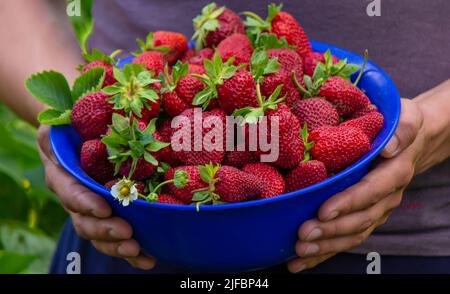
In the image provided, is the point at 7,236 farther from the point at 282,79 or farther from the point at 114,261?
the point at 282,79

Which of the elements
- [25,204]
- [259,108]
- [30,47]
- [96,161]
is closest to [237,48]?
[259,108]

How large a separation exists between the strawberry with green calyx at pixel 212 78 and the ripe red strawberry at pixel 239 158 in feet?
0.23

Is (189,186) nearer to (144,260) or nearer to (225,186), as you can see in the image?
(225,186)

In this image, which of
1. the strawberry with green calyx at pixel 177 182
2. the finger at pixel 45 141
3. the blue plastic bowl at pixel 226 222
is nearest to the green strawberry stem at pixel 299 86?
the blue plastic bowl at pixel 226 222

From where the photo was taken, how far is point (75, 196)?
3.00 feet

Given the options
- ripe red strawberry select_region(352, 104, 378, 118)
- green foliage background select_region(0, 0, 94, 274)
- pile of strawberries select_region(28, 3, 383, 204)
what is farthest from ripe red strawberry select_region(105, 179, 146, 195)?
green foliage background select_region(0, 0, 94, 274)

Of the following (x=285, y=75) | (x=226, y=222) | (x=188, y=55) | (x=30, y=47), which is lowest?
(x=226, y=222)

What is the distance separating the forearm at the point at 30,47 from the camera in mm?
1240

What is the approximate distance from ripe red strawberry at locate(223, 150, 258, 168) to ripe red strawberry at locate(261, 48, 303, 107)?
0.09m

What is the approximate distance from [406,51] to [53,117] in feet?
1.81

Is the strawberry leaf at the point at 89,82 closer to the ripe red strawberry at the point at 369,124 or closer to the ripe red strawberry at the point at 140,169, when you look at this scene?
the ripe red strawberry at the point at 140,169

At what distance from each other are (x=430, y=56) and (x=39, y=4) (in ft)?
2.35
